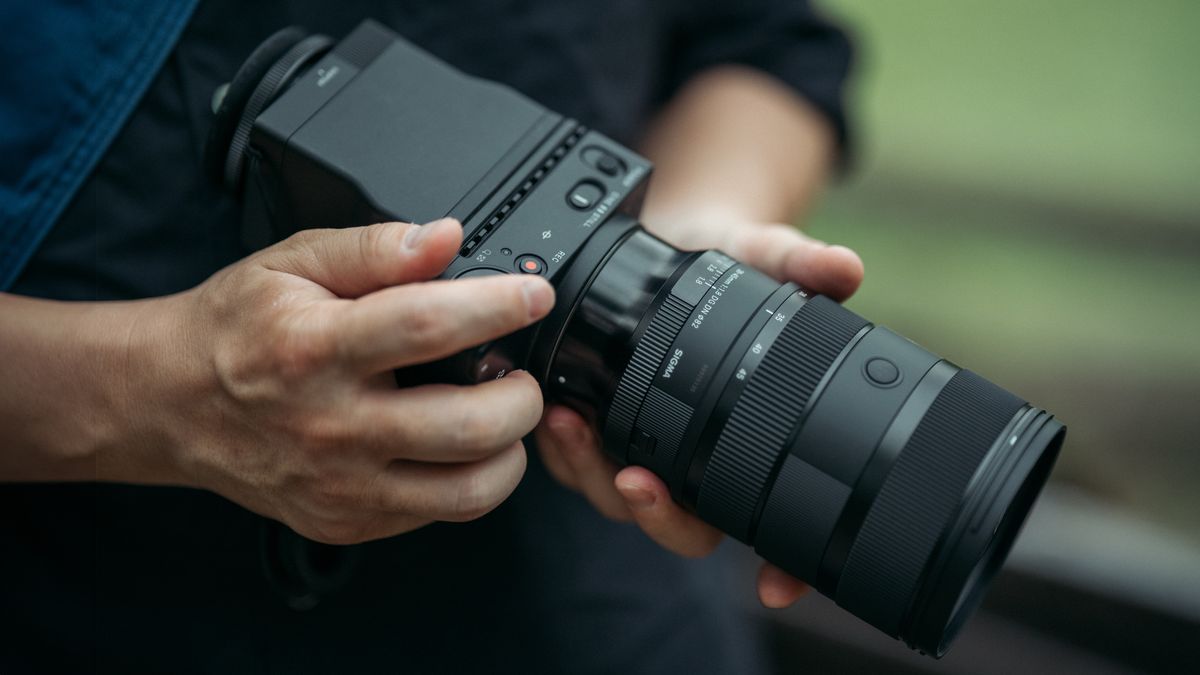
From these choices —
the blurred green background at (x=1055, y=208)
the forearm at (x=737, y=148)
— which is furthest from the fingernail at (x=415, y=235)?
the blurred green background at (x=1055, y=208)

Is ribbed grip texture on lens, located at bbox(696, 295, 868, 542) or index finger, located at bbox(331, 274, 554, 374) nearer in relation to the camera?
index finger, located at bbox(331, 274, 554, 374)

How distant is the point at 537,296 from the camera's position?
19.1 inches

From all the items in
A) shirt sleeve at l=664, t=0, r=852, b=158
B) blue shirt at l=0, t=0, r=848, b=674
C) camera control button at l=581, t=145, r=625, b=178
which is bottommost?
blue shirt at l=0, t=0, r=848, b=674

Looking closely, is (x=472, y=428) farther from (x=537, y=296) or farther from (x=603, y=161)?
(x=603, y=161)

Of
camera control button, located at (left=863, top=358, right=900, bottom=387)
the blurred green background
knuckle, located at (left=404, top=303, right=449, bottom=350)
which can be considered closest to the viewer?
knuckle, located at (left=404, top=303, right=449, bottom=350)

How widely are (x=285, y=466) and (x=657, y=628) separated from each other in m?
0.36

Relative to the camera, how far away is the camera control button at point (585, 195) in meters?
0.59

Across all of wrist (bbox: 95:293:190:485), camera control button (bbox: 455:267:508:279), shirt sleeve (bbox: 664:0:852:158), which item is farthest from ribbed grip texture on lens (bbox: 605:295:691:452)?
shirt sleeve (bbox: 664:0:852:158)

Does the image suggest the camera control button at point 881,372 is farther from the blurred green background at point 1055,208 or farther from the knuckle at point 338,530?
the blurred green background at point 1055,208

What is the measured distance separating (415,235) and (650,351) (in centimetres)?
17

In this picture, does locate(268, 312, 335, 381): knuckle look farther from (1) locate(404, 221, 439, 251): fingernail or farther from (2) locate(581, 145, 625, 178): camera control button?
(2) locate(581, 145, 625, 178): camera control button

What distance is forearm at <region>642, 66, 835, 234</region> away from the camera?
0.85 metres

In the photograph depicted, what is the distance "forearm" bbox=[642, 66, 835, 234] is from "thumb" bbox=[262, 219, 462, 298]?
14.7 inches

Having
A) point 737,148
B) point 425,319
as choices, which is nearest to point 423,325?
point 425,319
